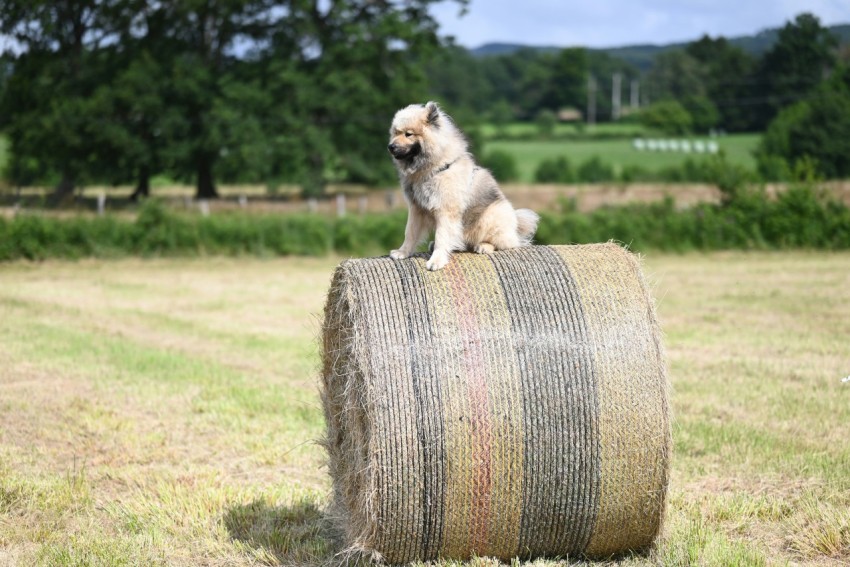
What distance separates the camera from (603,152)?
A: 78250 millimetres

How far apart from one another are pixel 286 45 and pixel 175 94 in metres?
5.67

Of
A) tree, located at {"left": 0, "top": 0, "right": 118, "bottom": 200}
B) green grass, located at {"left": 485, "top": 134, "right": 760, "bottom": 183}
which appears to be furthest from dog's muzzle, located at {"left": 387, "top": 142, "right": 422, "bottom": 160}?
green grass, located at {"left": 485, "top": 134, "right": 760, "bottom": 183}

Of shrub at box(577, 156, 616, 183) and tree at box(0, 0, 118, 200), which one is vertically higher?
tree at box(0, 0, 118, 200)

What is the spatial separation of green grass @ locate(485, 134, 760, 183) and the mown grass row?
34.2m

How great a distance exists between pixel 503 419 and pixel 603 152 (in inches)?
2944

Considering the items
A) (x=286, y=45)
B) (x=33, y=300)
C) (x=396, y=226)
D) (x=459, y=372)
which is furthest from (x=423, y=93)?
(x=459, y=372)

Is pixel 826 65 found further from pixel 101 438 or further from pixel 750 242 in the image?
pixel 101 438

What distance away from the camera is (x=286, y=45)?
4616 centimetres

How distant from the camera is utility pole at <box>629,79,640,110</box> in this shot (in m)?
114

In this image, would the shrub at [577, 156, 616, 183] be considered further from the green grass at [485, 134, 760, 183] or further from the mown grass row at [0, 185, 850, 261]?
the mown grass row at [0, 185, 850, 261]

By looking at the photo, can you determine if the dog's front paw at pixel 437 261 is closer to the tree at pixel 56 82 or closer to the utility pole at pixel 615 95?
the tree at pixel 56 82

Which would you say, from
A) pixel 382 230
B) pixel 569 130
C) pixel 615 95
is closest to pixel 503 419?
pixel 382 230

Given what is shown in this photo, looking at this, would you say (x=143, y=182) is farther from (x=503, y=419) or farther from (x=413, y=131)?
(x=503, y=419)

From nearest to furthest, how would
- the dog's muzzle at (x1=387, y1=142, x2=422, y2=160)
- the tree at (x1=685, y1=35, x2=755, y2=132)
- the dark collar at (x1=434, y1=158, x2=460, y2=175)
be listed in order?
the dog's muzzle at (x1=387, y1=142, x2=422, y2=160), the dark collar at (x1=434, y1=158, x2=460, y2=175), the tree at (x1=685, y1=35, x2=755, y2=132)
